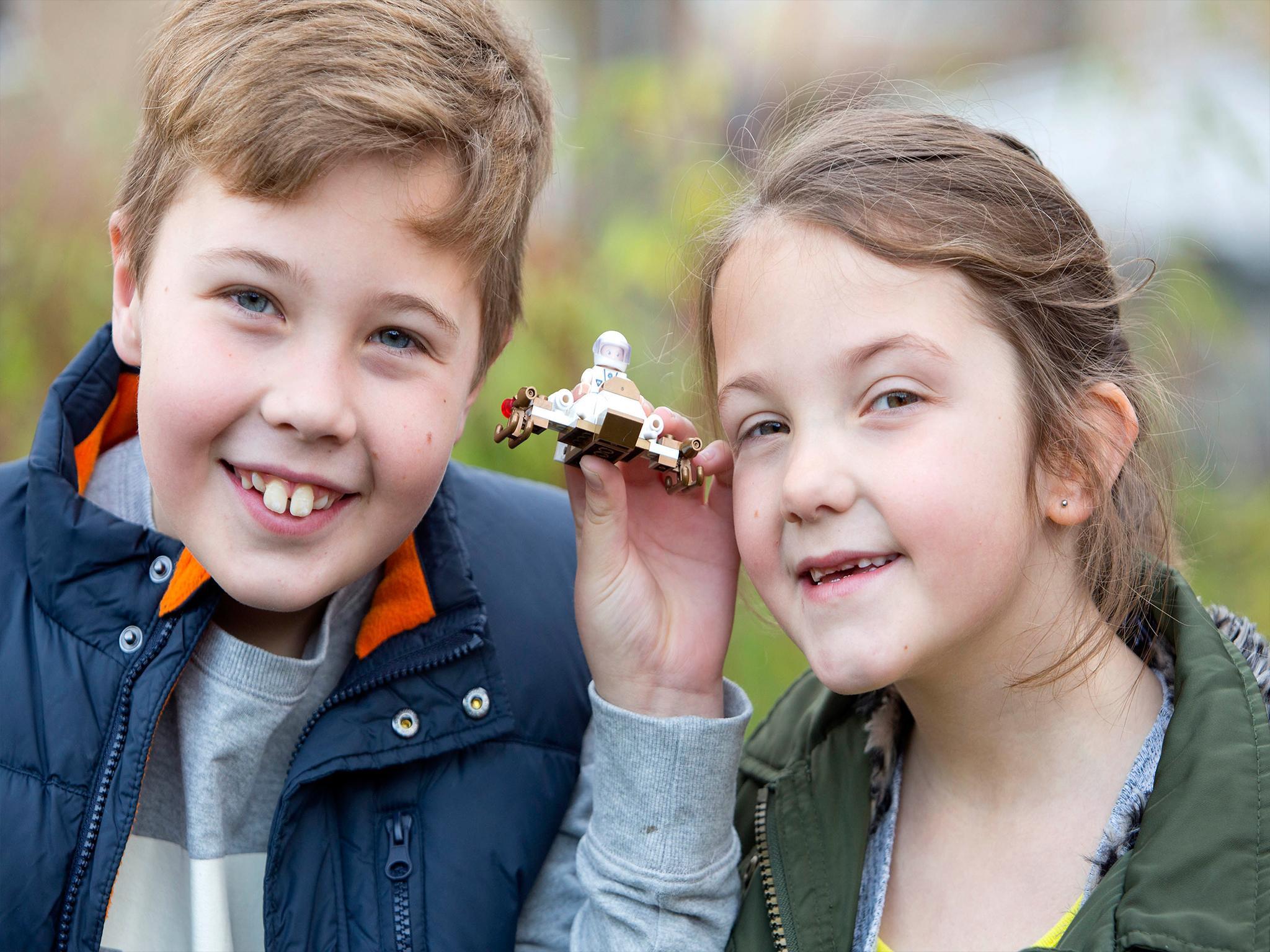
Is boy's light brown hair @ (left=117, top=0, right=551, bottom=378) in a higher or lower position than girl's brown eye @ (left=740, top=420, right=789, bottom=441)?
higher

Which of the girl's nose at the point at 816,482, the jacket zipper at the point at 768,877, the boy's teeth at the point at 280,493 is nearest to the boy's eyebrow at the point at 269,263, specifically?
the boy's teeth at the point at 280,493

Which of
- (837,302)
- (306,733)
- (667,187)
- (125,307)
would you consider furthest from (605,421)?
(667,187)

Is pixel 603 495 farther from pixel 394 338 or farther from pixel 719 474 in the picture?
pixel 394 338

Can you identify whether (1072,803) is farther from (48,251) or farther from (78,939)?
(48,251)

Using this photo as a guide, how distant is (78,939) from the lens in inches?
74.3

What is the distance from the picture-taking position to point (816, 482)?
186cm

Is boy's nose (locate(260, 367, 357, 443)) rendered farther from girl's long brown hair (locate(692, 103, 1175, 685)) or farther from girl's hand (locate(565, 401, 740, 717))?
girl's long brown hair (locate(692, 103, 1175, 685))

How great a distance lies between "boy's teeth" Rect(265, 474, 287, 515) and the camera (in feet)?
6.47

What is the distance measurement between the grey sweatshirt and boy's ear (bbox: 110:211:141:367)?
506 millimetres

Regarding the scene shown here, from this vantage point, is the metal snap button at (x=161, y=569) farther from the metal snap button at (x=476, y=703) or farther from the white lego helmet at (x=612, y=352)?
the white lego helmet at (x=612, y=352)

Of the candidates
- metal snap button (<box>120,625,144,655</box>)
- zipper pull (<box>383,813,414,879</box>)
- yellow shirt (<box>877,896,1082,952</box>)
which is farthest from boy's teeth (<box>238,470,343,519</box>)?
yellow shirt (<box>877,896,1082,952</box>)

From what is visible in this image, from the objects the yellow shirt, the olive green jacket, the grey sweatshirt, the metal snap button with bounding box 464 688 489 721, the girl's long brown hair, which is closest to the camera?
the olive green jacket

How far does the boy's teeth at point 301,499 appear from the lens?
1.98m

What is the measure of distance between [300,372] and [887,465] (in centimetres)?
89
